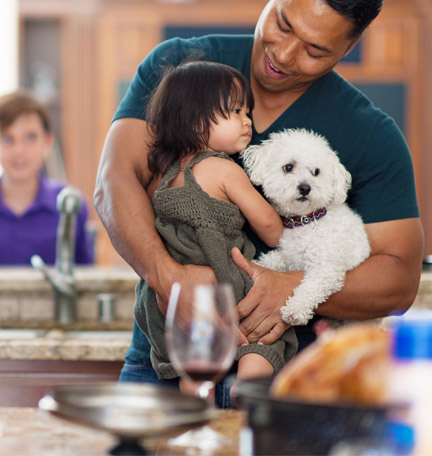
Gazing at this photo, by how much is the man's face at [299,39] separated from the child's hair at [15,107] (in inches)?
73.5

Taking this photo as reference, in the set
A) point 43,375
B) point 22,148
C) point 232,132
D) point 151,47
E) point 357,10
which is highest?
point 151,47

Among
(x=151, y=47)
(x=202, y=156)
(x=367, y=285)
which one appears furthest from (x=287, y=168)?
(x=151, y=47)

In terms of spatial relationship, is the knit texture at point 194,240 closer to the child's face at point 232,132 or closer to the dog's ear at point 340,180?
the child's face at point 232,132

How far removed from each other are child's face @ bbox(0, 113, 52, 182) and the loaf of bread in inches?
107

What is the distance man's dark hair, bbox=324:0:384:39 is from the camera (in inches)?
60.4

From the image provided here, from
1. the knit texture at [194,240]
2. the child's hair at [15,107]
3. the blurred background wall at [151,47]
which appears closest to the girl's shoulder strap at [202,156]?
the knit texture at [194,240]

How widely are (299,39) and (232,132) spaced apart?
0.82 feet

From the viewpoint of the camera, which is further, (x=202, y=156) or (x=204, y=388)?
(x=202, y=156)

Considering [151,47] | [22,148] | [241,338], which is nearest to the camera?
[241,338]

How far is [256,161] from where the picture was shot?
1.62m

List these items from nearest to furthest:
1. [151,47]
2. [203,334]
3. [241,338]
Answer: [203,334] < [241,338] < [151,47]

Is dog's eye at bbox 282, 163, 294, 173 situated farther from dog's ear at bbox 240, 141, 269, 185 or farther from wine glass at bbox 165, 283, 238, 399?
wine glass at bbox 165, 283, 238, 399

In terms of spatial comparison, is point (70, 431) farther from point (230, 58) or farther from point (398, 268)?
point (230, 58)

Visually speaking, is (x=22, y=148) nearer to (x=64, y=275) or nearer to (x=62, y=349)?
Answer: (x=64, y=275)
